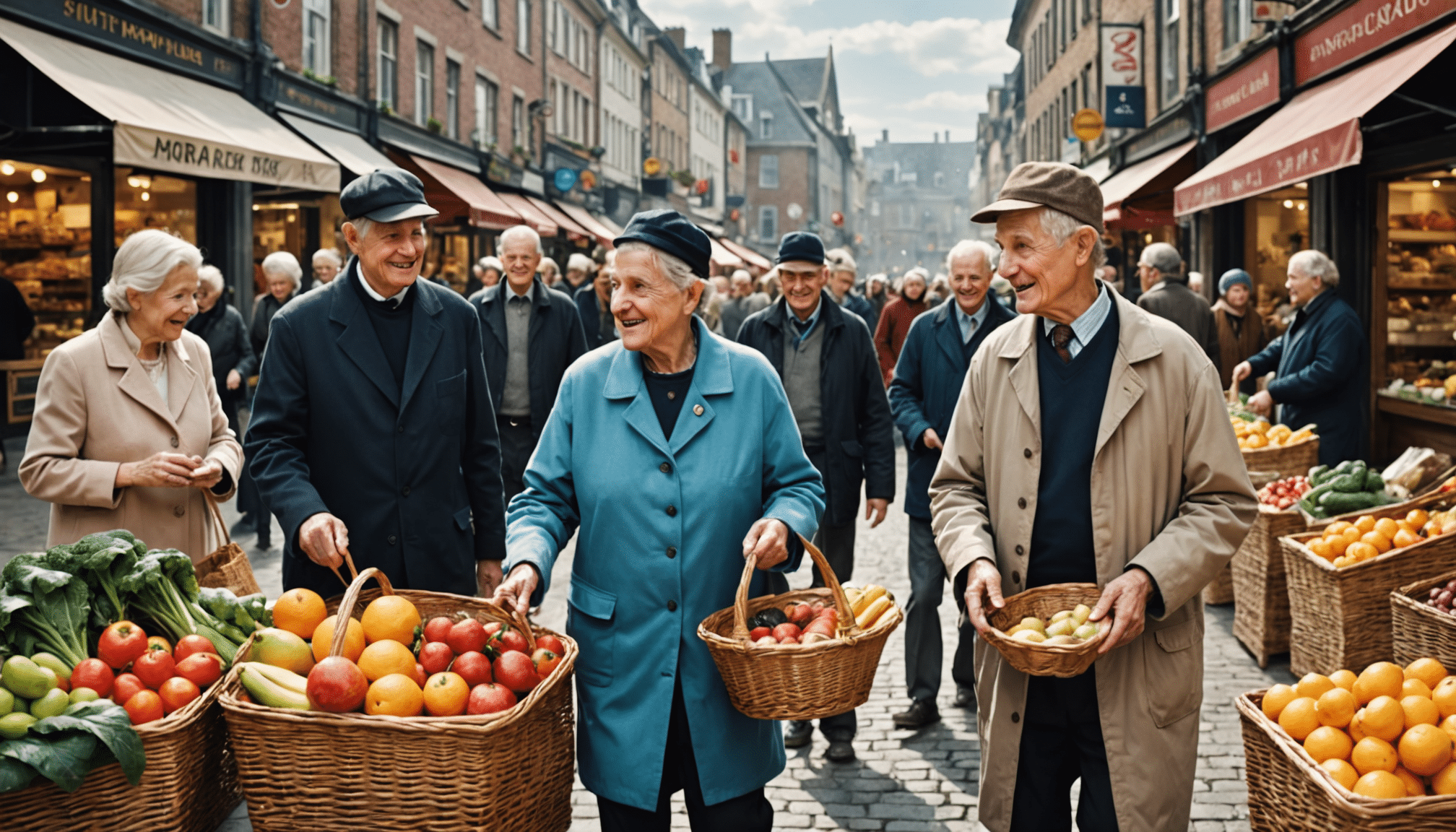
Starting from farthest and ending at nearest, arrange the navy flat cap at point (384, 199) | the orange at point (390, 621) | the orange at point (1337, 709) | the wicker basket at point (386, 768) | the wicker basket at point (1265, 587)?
the wicker basket at point (1265, 587)
the navy flat cap at point (384, 199)
the orange at point (1337, 709)
the orange at point (390, 621)
the wicker basket at point (386, 768)

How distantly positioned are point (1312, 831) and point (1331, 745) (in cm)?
28

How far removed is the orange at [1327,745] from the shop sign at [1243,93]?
12.4 metres

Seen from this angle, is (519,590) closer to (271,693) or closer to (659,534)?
(659,534)

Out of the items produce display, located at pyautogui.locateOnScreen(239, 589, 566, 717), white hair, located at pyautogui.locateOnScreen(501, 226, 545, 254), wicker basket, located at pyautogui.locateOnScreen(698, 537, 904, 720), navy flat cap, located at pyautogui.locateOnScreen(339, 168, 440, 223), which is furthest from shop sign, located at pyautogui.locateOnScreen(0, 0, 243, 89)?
wicker basket, located at pyautogui.locateOnScreen(698, 537, 904, 720)

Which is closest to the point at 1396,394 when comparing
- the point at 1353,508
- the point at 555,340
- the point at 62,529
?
the point at 1353,508

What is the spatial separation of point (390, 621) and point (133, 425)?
1.90 m

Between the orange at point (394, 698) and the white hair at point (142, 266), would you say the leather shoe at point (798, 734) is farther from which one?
the white hair at point (142, 266)

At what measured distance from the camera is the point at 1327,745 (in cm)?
→ 295

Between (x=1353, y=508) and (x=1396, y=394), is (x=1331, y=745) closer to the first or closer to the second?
(x=1353, y=508)

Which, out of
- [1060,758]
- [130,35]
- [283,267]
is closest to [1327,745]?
[1060,758]

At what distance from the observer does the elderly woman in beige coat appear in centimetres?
402

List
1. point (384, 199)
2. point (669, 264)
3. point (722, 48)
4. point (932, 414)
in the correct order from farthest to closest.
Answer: point (722, 48)
point (932, 414)
point (384, 199)
point (669, 264)

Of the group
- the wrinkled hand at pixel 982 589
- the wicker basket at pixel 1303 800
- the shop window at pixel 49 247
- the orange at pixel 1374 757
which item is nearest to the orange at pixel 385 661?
the wrinkled hand at pixel 982 589

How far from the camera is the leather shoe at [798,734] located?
5258mm
